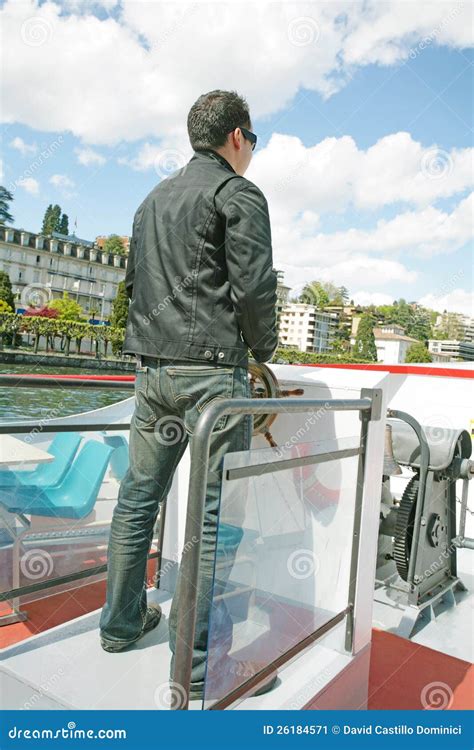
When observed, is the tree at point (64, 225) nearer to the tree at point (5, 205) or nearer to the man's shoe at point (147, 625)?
the tree at point (5, 205)

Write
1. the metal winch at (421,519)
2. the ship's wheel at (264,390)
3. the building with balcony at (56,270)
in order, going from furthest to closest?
the building with balcony at (56,270) → the metal winch at (421,519) → the ship's wheel at (264,390)

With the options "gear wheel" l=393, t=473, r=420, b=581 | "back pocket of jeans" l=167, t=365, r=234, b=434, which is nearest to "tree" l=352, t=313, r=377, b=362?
"gear wheel" l=393, t=473, r=420, b=581

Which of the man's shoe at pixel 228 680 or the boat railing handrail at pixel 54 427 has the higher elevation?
the boat railing handrail at pixel 54 427

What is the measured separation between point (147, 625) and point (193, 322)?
1116mm

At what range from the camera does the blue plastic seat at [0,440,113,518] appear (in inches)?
123

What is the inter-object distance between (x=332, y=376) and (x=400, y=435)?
4.16 feet

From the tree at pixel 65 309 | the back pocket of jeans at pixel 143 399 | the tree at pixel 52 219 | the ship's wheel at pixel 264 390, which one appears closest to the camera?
the back pocket of jeans at pixel 143 399

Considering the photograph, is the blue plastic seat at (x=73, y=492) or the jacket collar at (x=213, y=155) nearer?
the jacket collar at (x=213, y=155)

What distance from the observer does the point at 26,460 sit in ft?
10.5

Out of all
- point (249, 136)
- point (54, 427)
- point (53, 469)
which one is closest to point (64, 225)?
point (53, 469)

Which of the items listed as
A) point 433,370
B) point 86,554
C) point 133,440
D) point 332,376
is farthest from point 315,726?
point 433,370

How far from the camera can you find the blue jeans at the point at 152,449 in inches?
72.2

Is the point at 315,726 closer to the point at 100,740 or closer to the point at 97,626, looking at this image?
the point at 100,740

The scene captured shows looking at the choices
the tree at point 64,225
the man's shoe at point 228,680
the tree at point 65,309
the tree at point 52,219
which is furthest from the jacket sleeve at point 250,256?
the tree at point 64,225
